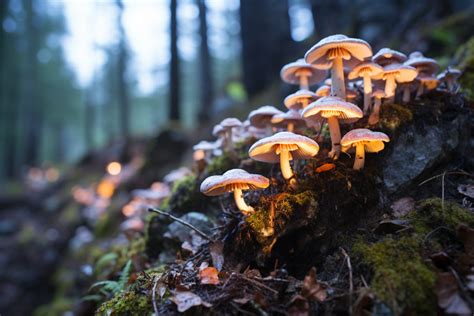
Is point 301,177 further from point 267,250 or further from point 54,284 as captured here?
point 54,284

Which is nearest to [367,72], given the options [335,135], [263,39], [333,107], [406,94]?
[406,94]

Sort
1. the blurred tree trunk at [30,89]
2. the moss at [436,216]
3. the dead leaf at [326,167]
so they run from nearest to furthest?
the moss at [436,216], the dead leaf at [326,167], the blurred tree trunk at [30,89]

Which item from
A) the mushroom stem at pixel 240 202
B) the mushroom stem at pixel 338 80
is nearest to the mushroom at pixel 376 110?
the mushroom stem at pixel 338 80

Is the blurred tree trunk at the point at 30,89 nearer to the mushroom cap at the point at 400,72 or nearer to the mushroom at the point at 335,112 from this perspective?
the mushroom at the point at 335,112

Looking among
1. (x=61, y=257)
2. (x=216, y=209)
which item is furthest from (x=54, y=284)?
(x=216, y=209)

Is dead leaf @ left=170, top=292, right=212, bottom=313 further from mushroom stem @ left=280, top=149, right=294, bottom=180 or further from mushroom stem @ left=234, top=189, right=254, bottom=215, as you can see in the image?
mushroom stem @ left=280, top=149, right=294, bottom=180

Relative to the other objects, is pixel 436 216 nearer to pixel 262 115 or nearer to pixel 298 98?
pixel 298 98
